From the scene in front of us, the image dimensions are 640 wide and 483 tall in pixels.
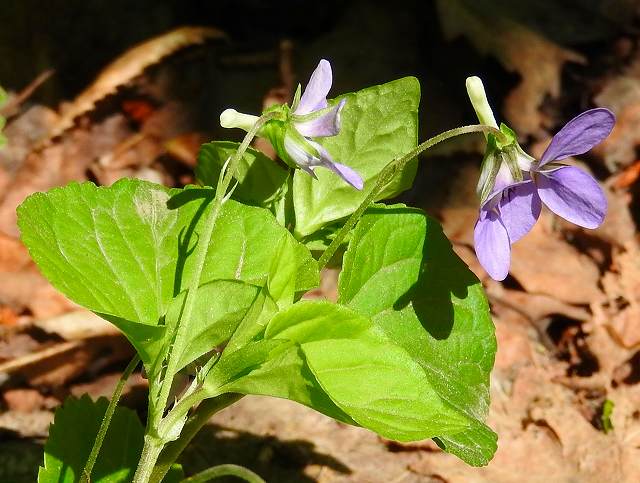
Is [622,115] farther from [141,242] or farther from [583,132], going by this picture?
[141,242]

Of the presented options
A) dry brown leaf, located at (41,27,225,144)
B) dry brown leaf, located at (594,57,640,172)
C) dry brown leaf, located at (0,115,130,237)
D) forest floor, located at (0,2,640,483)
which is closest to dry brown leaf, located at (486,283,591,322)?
forest floor, located at (0,2,640,483)

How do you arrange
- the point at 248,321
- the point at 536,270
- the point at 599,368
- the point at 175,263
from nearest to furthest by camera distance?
the point at 248,321
the point at 175,263
the point at 599,368
the point at 536,270

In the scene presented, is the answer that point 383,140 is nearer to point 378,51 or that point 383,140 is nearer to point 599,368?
point 599,368

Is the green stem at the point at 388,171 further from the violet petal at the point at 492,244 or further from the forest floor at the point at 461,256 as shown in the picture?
the forest floor at the point at 461,256

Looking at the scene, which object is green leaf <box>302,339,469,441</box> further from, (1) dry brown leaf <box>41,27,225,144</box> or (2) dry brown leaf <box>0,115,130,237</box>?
(1) dry brown leaf <box>41,27,225,144</box>

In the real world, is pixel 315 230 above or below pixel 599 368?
above

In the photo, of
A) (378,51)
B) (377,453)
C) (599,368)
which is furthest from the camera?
(378,51)

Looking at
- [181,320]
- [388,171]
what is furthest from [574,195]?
[181,320]

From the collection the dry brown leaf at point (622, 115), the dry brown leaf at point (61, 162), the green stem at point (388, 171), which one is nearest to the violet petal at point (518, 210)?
the green stem at point (388, 171)

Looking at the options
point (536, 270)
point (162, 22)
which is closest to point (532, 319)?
point (536, 270)
